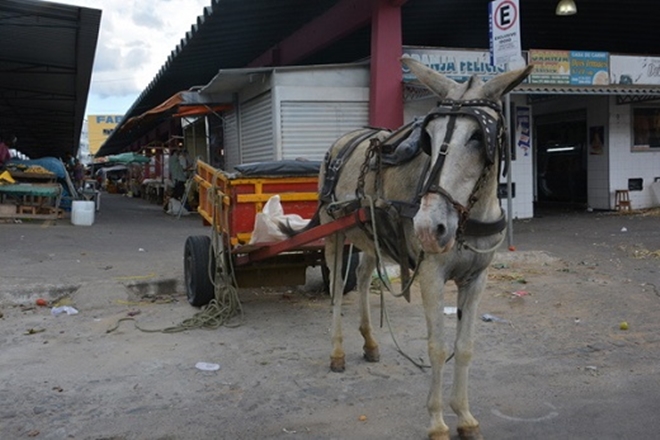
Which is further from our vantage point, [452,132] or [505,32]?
[505,32]

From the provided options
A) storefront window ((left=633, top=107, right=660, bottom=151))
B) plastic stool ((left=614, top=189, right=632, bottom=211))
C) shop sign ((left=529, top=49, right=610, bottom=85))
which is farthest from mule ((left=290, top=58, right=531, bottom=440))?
storefront window ((left=633, top=107, right=660, bottom=151))

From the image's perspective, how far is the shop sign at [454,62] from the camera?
12336 mm

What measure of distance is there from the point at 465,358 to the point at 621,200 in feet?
46.0

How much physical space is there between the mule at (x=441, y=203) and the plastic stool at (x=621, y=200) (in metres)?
13.1

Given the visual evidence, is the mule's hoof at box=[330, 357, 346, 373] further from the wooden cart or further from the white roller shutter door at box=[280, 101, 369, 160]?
the white roller shutter door at box=[280, 101, 369, 160]

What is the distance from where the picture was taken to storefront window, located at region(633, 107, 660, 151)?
1616 centimetres

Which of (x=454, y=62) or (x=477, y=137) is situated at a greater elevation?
(x=454, y=62)

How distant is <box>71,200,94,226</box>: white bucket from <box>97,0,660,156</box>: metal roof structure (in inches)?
182

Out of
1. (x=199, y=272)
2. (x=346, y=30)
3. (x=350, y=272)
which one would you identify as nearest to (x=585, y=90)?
(x=346, y=30)

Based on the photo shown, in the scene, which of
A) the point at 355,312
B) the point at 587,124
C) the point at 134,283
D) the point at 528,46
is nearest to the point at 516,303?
the point at 355,312

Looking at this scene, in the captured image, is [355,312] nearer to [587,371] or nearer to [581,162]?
[587,371]

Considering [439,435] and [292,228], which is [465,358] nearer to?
[439,435]

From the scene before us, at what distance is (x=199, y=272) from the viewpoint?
22.3 feet

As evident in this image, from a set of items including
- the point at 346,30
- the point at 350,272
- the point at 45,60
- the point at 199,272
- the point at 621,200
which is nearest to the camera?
the point at 199,272
